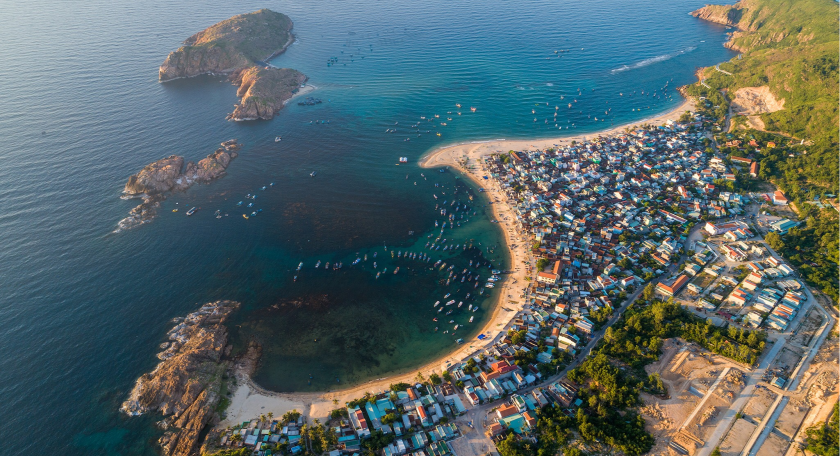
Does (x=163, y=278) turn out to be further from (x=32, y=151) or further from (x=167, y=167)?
(x=32, y=151)

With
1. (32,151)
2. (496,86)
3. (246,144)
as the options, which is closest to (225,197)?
(246,144)

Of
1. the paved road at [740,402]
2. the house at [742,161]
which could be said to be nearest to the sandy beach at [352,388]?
the paved road at [740,402]

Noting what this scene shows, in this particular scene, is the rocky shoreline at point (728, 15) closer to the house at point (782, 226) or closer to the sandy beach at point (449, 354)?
the house at point (782, 226)

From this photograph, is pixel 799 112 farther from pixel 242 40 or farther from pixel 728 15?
pixel 242 40

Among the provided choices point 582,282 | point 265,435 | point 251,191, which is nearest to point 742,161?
point 582,282

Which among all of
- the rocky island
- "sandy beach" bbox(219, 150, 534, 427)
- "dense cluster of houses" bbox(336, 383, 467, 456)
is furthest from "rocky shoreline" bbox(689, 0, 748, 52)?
"dense cluster of houses" bbox(336, 383, 467, 456)
